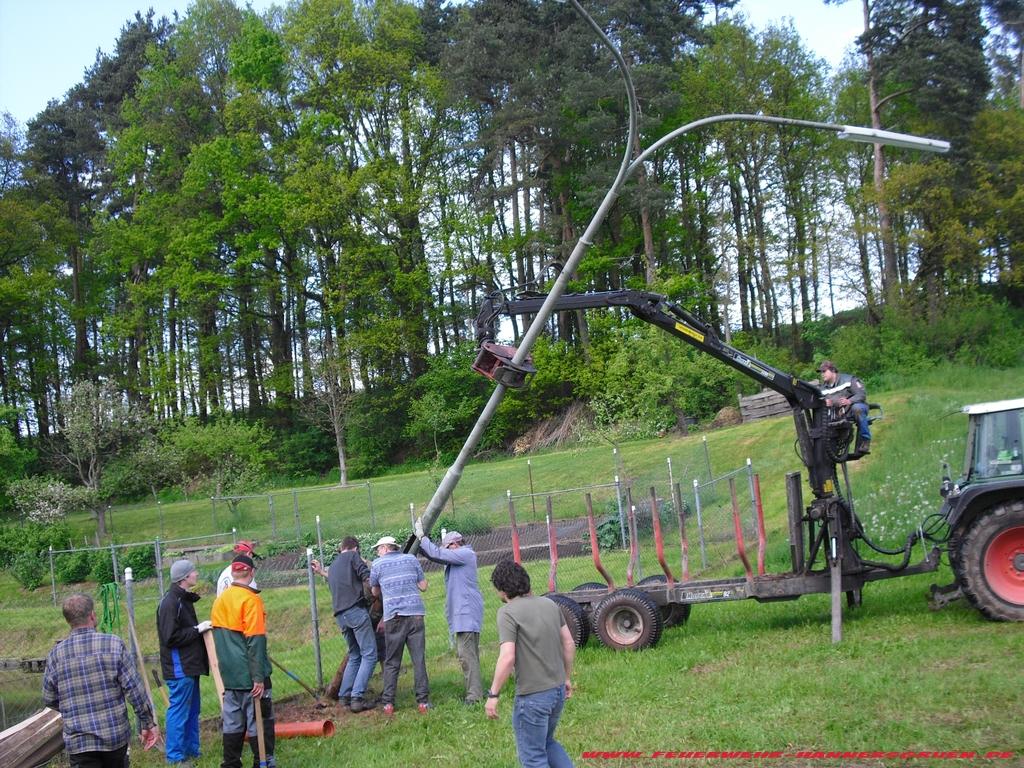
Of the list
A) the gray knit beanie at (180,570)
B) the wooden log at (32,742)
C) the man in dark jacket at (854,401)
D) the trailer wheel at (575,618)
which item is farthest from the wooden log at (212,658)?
the man in dark jacket at (854,401)

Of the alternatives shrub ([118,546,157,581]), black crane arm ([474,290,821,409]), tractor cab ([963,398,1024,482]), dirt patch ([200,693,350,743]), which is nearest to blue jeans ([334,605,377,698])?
dirt patch ([200,693,350,743])

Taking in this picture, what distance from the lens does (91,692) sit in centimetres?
657

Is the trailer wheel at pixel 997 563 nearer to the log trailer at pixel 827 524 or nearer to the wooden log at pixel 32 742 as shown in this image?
the log trailer at pixel 827 524

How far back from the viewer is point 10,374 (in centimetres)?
5184

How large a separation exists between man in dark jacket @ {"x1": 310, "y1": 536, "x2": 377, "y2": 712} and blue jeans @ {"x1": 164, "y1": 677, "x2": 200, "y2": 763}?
190 cm

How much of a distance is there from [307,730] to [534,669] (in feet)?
14.2

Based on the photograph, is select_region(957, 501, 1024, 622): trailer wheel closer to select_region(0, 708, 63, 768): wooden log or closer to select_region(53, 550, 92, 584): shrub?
select_region(0, 708, 63, 768): wooden log

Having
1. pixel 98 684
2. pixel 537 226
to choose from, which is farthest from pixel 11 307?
pixel 98 684

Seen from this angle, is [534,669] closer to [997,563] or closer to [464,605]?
[464,605]

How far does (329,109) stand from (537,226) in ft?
40.8

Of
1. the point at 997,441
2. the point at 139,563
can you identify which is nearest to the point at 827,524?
the point at 997,441

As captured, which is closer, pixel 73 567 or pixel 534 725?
pixel 534 725

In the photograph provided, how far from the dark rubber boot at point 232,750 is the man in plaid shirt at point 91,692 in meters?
1.24

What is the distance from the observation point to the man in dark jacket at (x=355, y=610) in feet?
33.2
